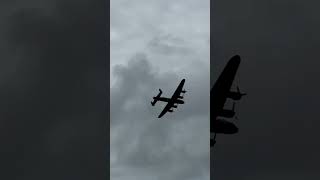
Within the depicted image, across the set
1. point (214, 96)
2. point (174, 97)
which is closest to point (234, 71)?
point (214, 96)

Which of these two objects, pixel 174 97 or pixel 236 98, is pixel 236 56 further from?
pixel 174 97

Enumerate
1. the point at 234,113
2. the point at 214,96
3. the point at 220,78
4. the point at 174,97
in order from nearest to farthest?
1. the point at 234,113
2. the point at 214,96
3. the point at 220,78
4. the point at 174,97

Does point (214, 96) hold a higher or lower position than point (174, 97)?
lower

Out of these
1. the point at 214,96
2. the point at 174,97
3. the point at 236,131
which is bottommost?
the point at 236,131

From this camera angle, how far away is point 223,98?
13775 centimetres

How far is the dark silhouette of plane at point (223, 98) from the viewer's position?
128500 mm

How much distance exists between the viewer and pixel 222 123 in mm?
134750

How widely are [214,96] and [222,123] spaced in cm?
750

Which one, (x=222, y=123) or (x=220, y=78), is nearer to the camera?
(x=222, y=123)

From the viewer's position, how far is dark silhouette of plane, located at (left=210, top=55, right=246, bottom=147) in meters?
128

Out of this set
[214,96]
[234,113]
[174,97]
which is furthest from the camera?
[174,97]

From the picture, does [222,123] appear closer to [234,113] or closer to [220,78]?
[234,113]

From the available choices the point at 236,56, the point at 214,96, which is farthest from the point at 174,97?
the point at 214,96

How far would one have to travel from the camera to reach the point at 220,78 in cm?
14838
